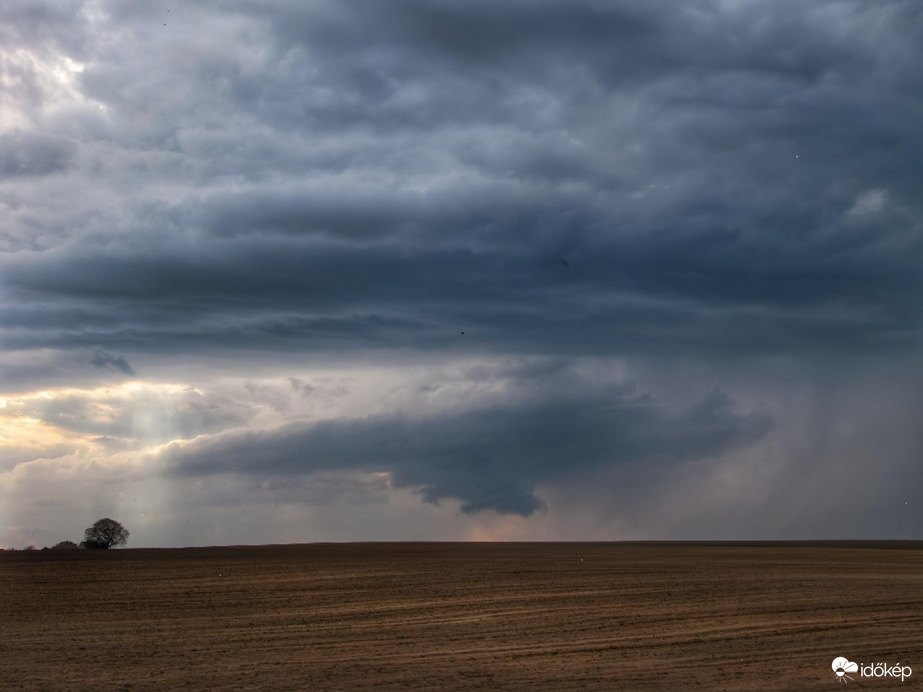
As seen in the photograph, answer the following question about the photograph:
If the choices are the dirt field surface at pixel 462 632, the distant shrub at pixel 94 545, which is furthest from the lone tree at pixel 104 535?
the dirt field surface at pixel 462 632

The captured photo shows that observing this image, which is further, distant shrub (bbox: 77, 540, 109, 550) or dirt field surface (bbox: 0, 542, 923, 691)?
distant shrub (bbox: 77, 540, 109, 550)

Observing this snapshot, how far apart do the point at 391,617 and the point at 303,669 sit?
907 centimetres

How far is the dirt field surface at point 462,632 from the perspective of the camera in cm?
1833

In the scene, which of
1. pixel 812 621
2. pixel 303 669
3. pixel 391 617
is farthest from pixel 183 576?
pixel 812 621

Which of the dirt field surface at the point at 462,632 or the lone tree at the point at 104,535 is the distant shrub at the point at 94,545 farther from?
the dirt field surface at the point at 462,632

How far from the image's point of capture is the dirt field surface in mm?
18328

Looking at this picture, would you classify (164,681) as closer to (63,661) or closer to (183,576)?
(63,661)

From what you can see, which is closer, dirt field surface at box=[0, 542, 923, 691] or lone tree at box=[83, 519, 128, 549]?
dirt field surface at box=[0, 542, 923, 691]

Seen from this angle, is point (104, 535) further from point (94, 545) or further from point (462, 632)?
point (462, 632)

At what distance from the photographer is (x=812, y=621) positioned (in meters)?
25.8

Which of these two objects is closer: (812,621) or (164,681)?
(164,681)

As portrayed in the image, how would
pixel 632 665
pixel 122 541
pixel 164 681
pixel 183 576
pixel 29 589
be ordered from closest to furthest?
pixel 164 681
pixel 632 665
pixel 29 589
pixel 183 576
pixel 122 541

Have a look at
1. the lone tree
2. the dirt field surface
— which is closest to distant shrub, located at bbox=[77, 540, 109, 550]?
the lone tree

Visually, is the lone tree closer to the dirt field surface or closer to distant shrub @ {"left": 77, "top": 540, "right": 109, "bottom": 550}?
distant shrub @ {"left": 77, "top": 540, "right": 109, "bottom": 550}
